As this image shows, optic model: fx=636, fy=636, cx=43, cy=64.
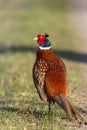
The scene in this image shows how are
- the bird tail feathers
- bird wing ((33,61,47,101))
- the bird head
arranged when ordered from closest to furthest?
the bird tail feathers → bird wing ((33,61,47,101)) → the bird head

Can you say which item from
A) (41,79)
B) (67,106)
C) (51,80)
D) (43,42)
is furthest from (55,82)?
(43,42)

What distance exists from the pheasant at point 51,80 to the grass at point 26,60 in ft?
0.99

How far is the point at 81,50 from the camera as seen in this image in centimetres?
1919

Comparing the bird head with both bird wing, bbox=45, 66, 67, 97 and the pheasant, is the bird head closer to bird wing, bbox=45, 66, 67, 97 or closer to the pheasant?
the pheasant

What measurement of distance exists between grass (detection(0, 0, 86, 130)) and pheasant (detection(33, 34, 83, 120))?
0.99ft

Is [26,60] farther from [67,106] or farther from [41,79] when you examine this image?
[67,106]

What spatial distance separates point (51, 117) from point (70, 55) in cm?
909

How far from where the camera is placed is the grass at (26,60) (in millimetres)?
8906

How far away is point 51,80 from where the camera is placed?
860 cm

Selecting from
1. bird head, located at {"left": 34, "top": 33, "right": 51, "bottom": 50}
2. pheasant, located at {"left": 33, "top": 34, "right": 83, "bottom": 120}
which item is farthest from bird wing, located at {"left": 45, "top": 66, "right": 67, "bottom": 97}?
bird head, located at {"left": 34, "top": 33, "right": 51, "bottom": 50}

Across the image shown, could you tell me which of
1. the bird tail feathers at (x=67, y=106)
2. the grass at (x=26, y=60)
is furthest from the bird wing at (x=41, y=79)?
the grass at (x=26, y=60)

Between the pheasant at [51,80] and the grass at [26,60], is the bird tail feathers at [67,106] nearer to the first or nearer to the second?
the pheasant at [51,80]

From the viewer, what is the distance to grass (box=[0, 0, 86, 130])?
8.91 meters

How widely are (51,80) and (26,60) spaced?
27.3 ft
